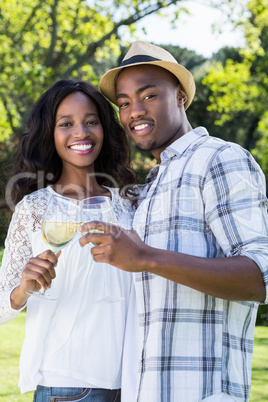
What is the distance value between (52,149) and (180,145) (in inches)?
39.2

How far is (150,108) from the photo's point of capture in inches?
118

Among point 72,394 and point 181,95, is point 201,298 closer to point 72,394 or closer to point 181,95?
point 72,394

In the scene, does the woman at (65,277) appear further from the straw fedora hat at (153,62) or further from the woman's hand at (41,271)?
the straw fedora hat at (153,62)

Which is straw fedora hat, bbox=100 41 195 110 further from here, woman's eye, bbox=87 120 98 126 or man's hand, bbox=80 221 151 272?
man's hand, bbox=80 221 151 272

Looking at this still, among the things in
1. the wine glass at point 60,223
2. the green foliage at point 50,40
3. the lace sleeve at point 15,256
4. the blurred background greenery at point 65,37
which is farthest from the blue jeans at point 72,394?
the green foliage at point 50,40

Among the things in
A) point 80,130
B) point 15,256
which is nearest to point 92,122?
point 80,130

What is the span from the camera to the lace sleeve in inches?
112

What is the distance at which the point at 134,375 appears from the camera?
267cm

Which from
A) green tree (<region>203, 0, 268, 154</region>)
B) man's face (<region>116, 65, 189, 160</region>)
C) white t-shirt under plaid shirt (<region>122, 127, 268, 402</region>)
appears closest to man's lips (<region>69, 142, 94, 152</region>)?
man's face (<region>116, 65, 189, 160</region>)

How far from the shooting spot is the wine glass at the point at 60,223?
2.23m

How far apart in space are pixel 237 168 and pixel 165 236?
433mm

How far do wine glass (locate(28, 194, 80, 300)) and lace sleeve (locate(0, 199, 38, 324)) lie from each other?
1.95 ft

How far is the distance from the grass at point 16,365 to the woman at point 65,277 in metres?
3.83

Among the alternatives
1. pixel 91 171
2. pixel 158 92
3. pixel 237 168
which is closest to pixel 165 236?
pixel 237 168
